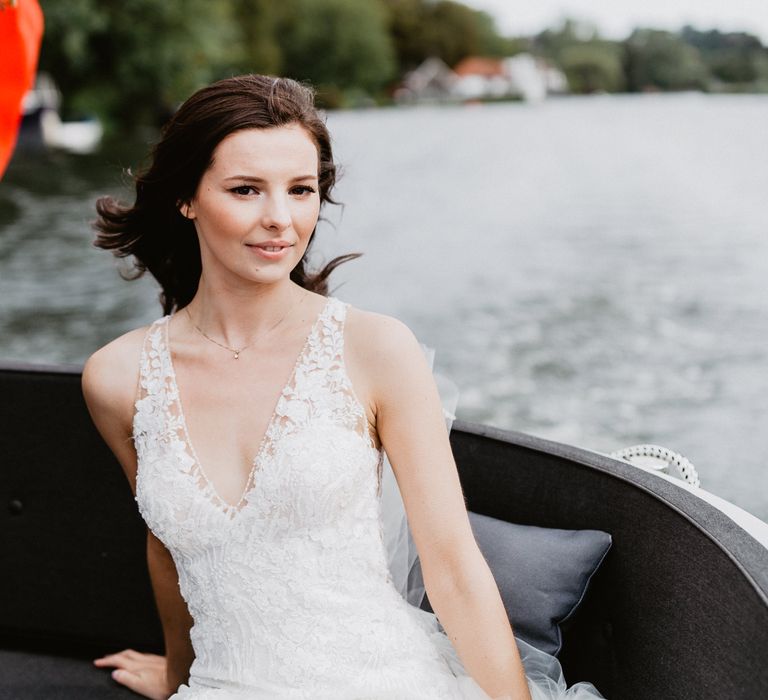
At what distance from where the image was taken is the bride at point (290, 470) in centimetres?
165

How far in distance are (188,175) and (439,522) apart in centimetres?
76

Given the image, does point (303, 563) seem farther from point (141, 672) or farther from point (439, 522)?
point (141, 672)

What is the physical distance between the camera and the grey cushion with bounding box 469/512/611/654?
1861 mm

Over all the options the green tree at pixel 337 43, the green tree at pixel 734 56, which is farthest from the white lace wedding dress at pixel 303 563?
the green tree at pixel 337 43

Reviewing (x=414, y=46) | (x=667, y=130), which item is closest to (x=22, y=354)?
(x=667, y=130)

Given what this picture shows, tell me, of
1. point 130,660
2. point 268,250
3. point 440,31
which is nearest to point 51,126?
point 130,660

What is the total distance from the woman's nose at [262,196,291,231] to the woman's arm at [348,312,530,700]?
0.89 feet

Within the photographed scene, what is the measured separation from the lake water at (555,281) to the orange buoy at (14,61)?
47 cm

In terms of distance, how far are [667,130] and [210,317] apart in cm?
2244

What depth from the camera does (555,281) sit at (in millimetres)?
10484

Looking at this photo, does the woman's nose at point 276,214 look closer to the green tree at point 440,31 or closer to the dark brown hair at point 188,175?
the dark brown hair at point 188,175

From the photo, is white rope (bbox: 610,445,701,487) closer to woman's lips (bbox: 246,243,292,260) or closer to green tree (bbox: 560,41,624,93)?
woman's lips (bbox: 246,243,292,260)

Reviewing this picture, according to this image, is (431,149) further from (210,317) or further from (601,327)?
(210,317)

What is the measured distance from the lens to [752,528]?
1.61 meters
